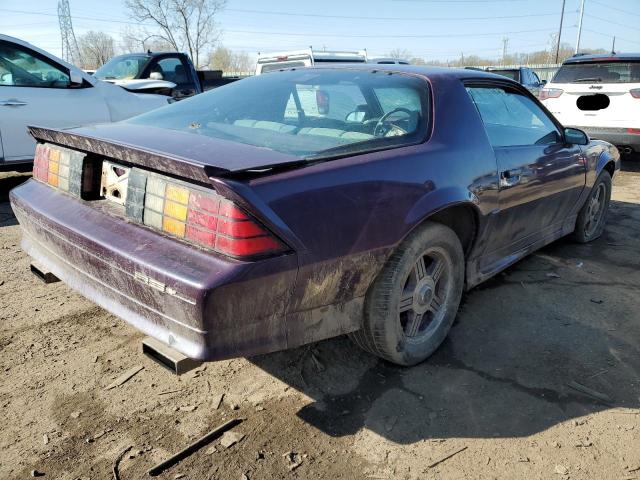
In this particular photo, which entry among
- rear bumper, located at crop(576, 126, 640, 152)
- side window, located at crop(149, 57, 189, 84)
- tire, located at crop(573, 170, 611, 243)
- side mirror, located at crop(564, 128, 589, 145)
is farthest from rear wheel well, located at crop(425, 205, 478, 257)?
side window, located at crop(149, 57, 189, 84)

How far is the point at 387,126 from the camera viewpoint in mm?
2656

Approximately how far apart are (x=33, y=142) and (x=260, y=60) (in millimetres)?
5306

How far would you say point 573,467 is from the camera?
2045mm

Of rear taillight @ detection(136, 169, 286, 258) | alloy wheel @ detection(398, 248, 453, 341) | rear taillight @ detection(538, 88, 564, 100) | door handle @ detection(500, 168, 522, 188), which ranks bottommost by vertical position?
alloy wheel @ detection(398, 248, 453, 341)

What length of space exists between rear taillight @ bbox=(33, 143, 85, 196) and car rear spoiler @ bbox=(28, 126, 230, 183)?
46mm

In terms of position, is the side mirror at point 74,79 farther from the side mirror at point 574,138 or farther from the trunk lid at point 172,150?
the side mirror at point 574,138

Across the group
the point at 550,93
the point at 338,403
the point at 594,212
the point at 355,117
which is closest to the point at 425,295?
the point at 338,403

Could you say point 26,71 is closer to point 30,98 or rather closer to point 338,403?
point 30,98

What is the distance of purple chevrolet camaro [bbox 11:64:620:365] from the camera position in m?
1.86

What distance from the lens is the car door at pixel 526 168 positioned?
10.3 feet

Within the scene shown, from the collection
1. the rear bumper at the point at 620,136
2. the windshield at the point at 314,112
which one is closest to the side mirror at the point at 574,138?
the windshield at the point at 314,112

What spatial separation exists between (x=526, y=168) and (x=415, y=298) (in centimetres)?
128

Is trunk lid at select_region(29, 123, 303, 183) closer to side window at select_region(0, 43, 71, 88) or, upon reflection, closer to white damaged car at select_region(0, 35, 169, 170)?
white damaged car at select_region(0, 35, 169, 170)

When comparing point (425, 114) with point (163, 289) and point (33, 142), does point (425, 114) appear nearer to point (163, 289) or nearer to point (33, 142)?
point (163, 289)
